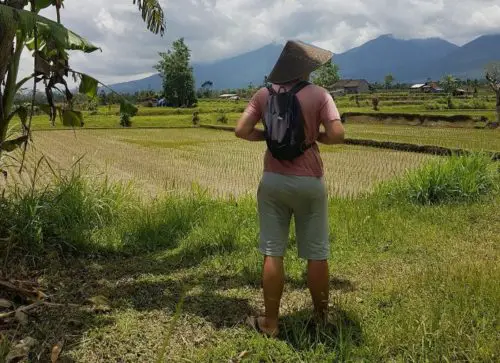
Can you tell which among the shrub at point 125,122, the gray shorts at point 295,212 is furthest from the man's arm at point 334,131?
the shrub at point 125,122

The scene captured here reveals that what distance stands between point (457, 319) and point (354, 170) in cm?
897

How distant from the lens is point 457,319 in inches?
102

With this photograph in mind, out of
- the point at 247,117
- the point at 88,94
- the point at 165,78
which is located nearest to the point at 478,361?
the point at 247,117

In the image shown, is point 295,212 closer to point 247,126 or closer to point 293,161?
point 293,161

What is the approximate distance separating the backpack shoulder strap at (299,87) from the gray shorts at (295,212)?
42 centimetres

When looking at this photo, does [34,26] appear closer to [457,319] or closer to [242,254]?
[242,254]

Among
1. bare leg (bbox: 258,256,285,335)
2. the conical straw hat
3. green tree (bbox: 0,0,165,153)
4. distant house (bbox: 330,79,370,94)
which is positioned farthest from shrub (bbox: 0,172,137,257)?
distant house (bbox: 330,79,370,94)

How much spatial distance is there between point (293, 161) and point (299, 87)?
14.6 inches

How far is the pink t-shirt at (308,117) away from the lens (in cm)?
247

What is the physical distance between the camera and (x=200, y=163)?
43.7 feet

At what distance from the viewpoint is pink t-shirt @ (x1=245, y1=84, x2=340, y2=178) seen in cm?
247

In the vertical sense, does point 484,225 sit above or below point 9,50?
below

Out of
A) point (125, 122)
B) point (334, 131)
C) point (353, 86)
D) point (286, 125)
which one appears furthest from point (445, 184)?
point (353, 86)

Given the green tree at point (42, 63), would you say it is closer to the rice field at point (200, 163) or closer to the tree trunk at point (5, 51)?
the tree trunk at point (5, 51)
